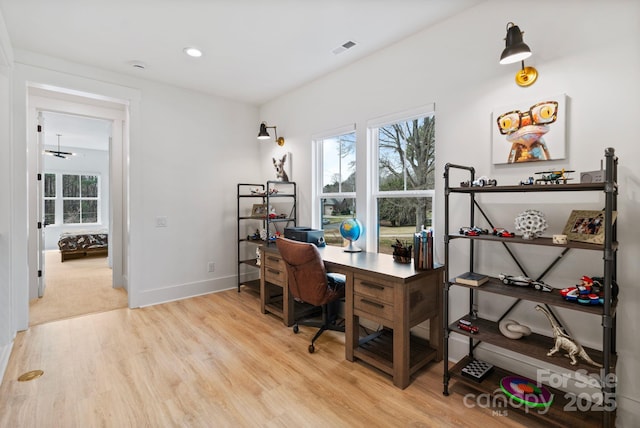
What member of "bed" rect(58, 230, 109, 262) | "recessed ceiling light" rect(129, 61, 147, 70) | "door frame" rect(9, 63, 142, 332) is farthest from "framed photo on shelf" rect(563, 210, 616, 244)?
Result: "bed" rect(58, 230, 109, 262)

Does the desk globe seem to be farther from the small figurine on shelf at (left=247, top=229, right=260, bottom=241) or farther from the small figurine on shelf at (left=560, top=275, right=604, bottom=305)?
the small figurine on shelf at (left=560, top=275, right=604, bottom=305)

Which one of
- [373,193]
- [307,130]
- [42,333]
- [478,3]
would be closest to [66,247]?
[42,333]

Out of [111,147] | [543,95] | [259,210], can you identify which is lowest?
[259,210]

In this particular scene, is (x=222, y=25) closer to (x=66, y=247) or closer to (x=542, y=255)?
(x=542, y=255)

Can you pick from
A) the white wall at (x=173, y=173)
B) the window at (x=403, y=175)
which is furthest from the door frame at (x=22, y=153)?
the window at (x=403, y=175)

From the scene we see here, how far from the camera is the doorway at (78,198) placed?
3777 mm

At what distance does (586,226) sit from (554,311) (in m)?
0.62

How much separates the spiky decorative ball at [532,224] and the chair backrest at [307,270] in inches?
55.3

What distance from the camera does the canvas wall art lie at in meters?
1.89

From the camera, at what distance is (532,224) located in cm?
181

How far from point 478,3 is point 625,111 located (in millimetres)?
1214

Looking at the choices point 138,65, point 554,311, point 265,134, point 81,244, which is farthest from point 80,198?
point 554,311

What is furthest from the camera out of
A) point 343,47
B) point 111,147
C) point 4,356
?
point 111,147

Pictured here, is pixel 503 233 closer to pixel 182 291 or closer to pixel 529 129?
pixel 529 129
